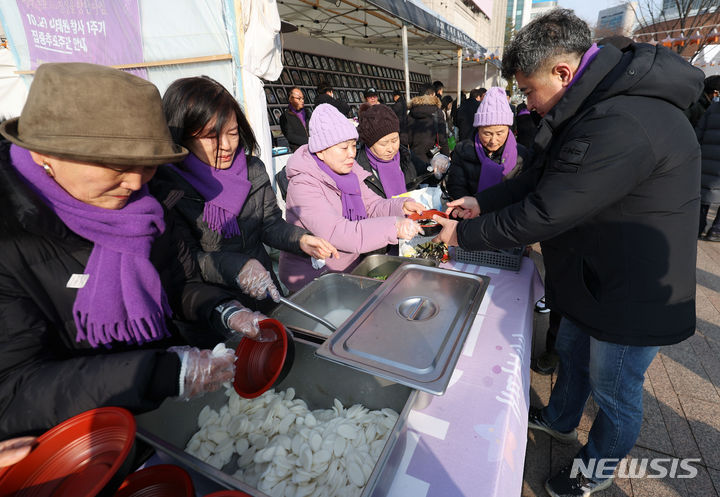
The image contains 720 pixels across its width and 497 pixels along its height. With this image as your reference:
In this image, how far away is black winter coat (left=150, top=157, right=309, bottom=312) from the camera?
144 centimetres

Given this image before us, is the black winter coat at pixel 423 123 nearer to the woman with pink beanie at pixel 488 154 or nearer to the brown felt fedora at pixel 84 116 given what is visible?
the woman with pink beanie at pixel 488 154

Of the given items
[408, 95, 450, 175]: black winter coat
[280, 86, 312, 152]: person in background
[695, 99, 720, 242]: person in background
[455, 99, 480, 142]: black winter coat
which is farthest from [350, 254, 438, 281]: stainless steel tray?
[455, 99, 480, 142]: black winter coat

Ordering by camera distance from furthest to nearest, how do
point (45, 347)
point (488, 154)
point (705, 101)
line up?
point (705, 101)
point (488, 154)
point (45, 347)

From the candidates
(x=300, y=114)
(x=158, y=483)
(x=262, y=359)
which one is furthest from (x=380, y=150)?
(x=300, y=114)

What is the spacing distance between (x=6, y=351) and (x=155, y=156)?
0.56 meters

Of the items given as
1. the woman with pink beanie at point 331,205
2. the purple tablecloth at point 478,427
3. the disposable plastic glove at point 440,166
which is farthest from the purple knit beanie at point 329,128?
the disposable plastic glove at point 440,166

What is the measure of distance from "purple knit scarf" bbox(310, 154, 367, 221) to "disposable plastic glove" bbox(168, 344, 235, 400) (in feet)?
3.94

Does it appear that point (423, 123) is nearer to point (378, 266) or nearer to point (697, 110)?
point (697, 110)

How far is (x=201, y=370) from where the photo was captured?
88cm

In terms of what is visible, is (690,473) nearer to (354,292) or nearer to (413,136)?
(354,292)

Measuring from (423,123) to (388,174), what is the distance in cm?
307

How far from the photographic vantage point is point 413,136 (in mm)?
5383

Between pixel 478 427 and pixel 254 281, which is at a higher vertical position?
pixel 254 281

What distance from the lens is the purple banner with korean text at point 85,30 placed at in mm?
3693
